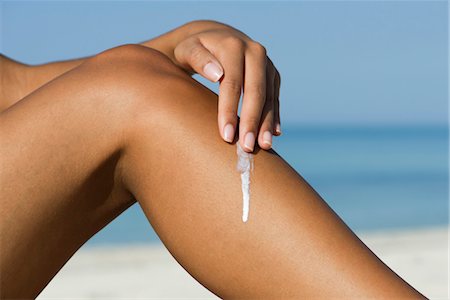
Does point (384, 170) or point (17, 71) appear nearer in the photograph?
point (17, 71)

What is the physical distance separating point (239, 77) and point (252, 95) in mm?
37

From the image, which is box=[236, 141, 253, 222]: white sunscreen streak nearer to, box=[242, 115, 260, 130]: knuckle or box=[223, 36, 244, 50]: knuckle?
box=[242, 115, 260, 130]: knuckle

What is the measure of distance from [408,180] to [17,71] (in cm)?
975

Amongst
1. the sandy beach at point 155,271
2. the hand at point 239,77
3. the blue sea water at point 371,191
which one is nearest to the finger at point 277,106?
the hand at point 239,77

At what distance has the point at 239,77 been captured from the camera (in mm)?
904

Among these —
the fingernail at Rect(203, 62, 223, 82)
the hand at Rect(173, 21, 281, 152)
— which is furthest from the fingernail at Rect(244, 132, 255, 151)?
the fingernail at Rect(203, 62, 223, 82)

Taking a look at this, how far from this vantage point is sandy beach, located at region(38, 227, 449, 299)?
3428 millimetres

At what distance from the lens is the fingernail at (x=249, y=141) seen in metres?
0.80

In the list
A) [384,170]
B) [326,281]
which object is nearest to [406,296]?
[326,281]

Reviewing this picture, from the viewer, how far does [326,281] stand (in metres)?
0.74

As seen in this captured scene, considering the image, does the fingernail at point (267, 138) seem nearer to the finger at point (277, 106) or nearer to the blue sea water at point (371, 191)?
the finger at point (277, 106)

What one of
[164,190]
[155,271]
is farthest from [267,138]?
[155,271]

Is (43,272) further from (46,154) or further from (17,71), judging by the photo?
(17,71)

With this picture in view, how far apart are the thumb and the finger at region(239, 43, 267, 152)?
0.12 feet
